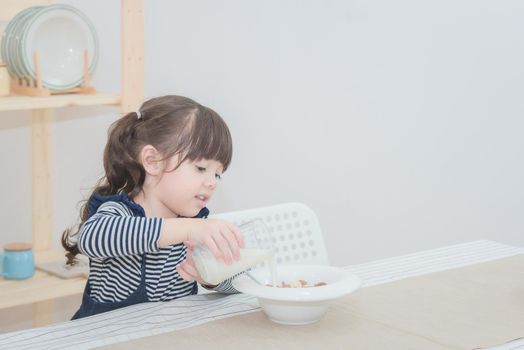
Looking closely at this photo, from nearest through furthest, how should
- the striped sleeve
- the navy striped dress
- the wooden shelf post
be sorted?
1. the striped sleeve
2. the navy striped dress
3. the wooden shelf post

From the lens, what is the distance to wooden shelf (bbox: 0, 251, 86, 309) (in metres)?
2.00

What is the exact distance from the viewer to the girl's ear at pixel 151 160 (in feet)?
4.49

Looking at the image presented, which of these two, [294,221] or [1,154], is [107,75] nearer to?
[1,154]

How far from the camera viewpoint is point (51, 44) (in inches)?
81.6

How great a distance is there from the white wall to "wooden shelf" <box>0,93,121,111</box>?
24.4 inches

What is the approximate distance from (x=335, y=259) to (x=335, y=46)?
0.73m

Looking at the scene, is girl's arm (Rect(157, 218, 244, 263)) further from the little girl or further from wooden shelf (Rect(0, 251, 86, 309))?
wooden shelf (Rect(0, 251, 86, 309))

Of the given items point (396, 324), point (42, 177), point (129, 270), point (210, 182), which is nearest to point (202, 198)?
point (210, 182)

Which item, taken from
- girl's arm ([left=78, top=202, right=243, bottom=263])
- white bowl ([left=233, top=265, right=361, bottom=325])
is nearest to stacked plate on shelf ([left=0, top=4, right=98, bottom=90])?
girl's arm ([left=78, top=202, right=243, bottom=263])

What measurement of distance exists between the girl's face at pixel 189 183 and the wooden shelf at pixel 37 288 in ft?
2.58

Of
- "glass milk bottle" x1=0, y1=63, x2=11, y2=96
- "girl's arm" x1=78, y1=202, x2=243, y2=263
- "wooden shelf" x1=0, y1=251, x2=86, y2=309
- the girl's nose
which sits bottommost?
"wooden shelf" x1=0, y1=251, x2=86, y2=309

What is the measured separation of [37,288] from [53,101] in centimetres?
47

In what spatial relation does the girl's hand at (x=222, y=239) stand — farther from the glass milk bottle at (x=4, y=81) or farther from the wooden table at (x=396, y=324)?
the glass milk bottle at (x=4, y=81)

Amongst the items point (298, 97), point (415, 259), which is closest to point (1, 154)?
point (298, 97)
